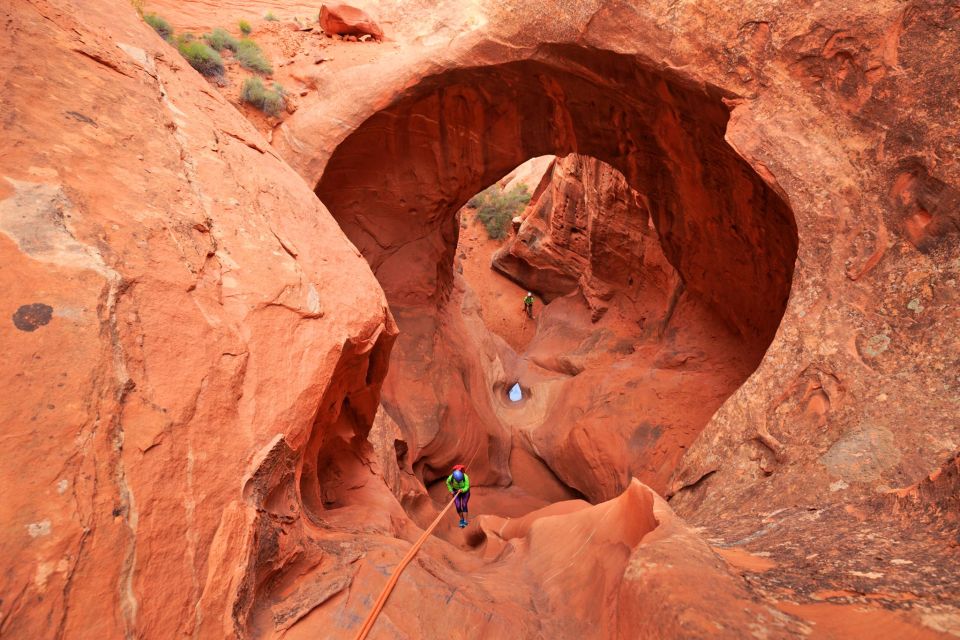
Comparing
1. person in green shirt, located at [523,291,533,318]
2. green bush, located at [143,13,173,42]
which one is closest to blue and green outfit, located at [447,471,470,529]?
green bush, located at [143,13,173,42]

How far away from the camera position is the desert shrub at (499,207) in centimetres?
2031

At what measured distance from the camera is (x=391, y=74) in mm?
6695

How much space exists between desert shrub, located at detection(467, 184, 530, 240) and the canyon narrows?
11335 millimetres

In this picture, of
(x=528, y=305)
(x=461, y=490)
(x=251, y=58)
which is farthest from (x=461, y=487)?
(x=528, y=305)

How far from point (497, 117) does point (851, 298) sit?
5357 mm

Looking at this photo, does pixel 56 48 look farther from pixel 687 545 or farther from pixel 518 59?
pixel 518 59

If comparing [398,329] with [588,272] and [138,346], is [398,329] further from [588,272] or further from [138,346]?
[588,272]

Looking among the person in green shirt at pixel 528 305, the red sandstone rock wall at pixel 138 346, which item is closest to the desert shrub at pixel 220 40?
the red sandstone rock wall at pixel 138 346

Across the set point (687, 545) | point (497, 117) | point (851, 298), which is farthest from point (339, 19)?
point (687, 545)

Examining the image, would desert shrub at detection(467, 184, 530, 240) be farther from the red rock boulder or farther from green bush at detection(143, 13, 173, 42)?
green bush at detection(143, 13, 173, 42)

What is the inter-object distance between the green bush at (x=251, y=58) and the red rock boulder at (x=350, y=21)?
44.1 inches

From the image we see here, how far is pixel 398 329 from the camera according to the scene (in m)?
4.69

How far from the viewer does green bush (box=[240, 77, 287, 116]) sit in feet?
21.8

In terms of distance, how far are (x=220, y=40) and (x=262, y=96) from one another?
113 cm
